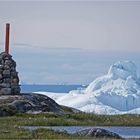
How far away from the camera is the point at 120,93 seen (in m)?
132

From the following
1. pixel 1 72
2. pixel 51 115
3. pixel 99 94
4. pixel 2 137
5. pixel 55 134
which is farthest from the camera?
pixel 99 94

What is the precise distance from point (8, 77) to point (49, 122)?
14.6 m

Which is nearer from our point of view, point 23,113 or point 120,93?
point 23,113

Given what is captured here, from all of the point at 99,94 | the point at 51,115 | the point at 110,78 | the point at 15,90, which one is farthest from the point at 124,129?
the point at 110,78

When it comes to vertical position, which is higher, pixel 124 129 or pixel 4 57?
pixel 4 57

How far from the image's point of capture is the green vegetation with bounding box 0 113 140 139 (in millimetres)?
35656

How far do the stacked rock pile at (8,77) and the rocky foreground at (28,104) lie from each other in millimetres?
1395

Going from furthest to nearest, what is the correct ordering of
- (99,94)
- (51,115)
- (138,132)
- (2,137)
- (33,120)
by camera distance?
(99,94), (51,115), (33,120), (138,132), (2,137)

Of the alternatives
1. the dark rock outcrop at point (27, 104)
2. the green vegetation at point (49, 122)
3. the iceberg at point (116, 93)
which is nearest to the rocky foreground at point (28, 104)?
the dark rock outcrop at point (27, 104)

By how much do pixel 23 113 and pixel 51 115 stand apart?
2.16 meters

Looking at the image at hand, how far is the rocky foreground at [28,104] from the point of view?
183ft

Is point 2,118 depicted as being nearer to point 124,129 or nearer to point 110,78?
point 124,129

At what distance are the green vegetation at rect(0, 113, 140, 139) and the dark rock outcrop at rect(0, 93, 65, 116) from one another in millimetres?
2680

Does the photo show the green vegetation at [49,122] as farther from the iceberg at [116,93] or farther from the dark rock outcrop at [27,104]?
the iceberg at [116,93]
